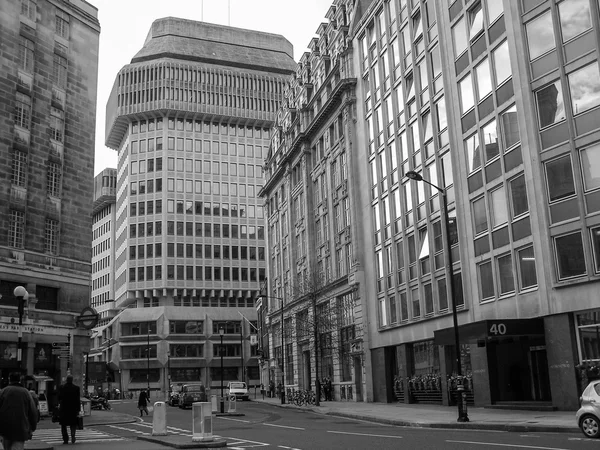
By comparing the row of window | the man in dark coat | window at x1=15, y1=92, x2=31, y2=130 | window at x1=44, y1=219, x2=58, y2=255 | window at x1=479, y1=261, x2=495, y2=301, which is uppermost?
window at x1=15, y1=92, x2=31, y2=130

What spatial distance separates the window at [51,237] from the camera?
4697 cm

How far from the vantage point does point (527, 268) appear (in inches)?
1204

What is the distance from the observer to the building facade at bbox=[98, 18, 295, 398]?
10506cm

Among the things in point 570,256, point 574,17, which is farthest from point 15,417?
point 574,17

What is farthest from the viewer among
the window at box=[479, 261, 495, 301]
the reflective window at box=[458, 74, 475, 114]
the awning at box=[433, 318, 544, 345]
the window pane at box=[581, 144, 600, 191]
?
the reflective window at box=[458, 74, 475, 114]

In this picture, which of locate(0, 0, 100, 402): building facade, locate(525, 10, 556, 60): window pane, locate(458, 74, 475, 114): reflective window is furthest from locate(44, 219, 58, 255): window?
locate(525, 10, 556, 60): window pane

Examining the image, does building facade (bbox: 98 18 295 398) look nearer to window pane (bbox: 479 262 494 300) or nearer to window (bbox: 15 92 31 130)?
window (bbox: 15 92 31 130)

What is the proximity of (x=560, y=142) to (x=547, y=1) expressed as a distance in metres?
6.38

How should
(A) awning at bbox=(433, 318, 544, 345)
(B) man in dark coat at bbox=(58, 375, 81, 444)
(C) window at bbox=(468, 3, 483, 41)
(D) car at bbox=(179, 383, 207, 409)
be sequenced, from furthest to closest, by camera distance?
(D) car at bbox=(179, 383, 207, 409) → (C) window at bbox=(468, 3, 483, 41) → (A) awning at bbox=(433, 318, 544, 345) → (B) man in dark coat at bbox=(58, 375, 81, 444)

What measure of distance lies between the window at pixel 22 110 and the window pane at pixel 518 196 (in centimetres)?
3286

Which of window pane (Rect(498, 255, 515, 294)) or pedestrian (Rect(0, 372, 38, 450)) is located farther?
window pane (Rect(498, 255, 515, 294))

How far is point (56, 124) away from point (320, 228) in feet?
80.7

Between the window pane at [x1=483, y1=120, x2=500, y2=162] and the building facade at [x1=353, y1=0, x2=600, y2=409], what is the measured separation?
0.10 metres

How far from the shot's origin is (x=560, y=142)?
2870 cm
